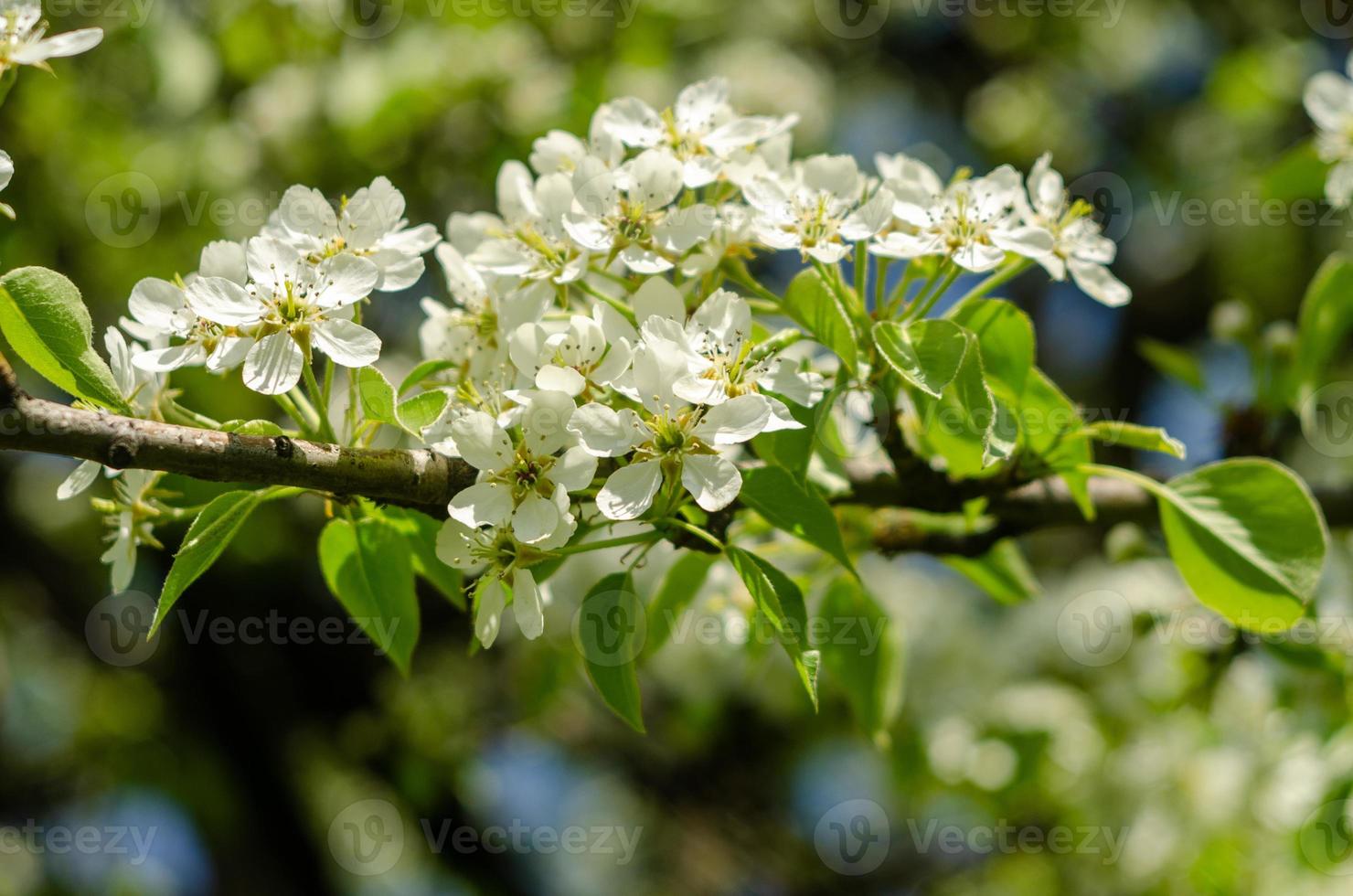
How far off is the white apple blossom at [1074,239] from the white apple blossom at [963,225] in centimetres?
9

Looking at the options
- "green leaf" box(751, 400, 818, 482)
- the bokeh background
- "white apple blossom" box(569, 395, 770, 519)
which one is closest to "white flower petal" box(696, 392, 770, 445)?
"white apple blossom" box(569, 395, 770, 519)

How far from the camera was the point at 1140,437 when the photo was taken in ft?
4.97

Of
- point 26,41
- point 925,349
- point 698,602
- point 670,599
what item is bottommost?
point 698,602

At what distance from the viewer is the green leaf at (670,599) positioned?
176 cm

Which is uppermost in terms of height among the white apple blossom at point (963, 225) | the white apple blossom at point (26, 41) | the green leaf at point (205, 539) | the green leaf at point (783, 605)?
the white apple blossom at point (26, 41)

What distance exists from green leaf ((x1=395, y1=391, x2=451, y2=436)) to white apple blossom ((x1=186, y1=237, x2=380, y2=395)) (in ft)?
0.22

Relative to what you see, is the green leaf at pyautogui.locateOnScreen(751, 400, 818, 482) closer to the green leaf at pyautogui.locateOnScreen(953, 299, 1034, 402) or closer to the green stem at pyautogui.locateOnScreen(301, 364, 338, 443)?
the green leaf at pyautogui.locateOnScreen(953, 299, 1034, 402)

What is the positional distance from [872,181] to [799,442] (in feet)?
1.43

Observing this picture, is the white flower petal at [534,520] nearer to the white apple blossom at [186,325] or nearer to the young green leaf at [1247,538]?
the white apple blossom at [186,325]

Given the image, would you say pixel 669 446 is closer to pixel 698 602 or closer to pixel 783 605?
pixel 783 605

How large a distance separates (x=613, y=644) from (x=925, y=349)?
521 mm

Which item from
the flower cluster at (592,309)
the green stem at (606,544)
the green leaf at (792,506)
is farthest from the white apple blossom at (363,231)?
the green leaf at (792,506)

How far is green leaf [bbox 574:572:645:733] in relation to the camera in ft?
4.47

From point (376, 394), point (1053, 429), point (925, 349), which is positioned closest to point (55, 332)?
point (376, 394)
